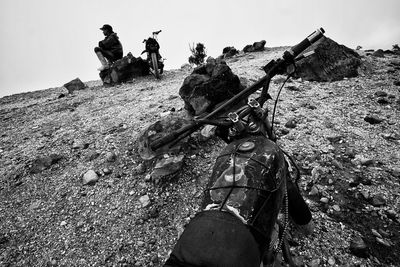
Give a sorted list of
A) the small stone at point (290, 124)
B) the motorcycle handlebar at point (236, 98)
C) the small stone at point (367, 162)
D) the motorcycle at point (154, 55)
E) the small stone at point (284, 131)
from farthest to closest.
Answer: the motorcycle at point (154, 55) → the small stone at point (290, 124) → the small stone at point (284, 131) → the small stone at point (367, 162) → the motorcycle handlebar at point (236, 98)

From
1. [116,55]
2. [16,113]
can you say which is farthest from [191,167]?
[116,55]

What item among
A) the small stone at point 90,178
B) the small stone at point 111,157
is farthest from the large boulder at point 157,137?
the small stone at point 90,178

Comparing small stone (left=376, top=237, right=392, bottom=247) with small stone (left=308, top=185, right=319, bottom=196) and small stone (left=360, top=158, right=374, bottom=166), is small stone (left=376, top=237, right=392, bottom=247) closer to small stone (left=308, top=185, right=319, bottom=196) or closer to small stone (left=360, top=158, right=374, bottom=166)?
small stone (left=308, top=185, right=319, bottom=196)

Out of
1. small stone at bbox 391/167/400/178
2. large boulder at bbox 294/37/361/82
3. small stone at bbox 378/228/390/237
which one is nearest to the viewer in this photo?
small stone at bbox 378/228/390/237

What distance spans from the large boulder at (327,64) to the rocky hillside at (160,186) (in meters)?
0.83

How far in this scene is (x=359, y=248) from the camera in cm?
269

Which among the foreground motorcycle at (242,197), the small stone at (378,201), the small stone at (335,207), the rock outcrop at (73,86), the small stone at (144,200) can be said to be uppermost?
the rock outcrop at (73,86)

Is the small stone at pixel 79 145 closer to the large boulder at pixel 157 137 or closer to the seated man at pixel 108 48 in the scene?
the large boulder at pixel 157 137

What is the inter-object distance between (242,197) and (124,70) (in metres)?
10.3

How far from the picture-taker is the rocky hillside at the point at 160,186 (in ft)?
9.66

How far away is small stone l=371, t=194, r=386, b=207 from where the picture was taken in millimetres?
3146

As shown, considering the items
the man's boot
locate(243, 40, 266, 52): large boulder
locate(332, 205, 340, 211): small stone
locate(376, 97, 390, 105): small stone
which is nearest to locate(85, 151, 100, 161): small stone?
locate(332, 205, 340, 211): small stone

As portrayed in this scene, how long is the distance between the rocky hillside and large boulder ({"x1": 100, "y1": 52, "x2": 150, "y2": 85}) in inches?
190

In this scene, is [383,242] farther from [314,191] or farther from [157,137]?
[157,137]
